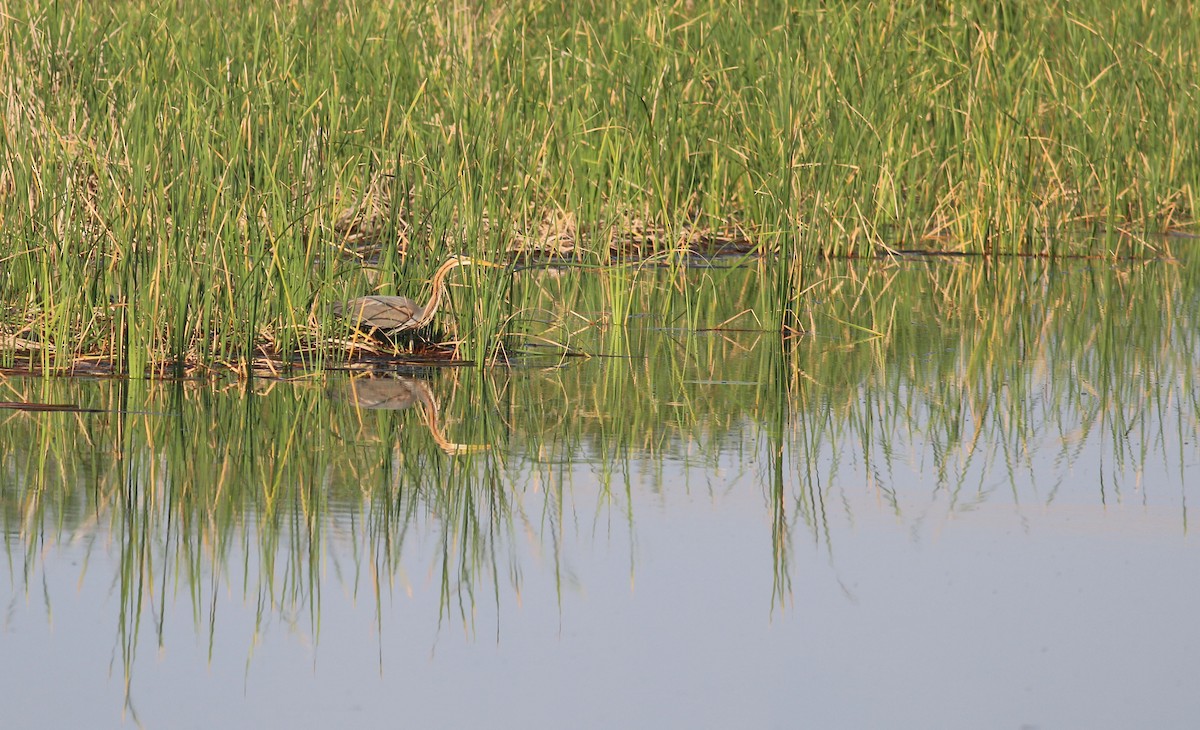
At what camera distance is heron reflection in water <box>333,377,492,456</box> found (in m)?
5.64

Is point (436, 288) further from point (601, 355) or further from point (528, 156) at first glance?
point (528, 156)

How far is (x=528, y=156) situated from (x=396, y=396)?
3176 millimetres

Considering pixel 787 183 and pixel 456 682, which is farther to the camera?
pixel 787 183

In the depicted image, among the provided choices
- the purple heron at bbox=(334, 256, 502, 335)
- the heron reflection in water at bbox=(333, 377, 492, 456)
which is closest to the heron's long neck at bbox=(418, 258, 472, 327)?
the purple heron at bbox=(334, 256, 502, 335)

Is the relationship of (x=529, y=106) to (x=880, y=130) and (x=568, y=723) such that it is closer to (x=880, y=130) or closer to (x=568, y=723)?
(x=880, y=130)

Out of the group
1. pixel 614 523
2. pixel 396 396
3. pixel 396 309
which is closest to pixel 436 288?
pixel 396 309

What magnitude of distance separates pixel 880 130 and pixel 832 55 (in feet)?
1.76

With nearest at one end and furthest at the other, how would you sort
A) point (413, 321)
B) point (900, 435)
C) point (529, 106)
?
point (900, 435), point (413, 321), point (529, 106)

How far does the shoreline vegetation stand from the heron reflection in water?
0.19 metres

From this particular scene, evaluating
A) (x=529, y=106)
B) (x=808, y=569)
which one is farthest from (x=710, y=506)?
(x=529, y=106)

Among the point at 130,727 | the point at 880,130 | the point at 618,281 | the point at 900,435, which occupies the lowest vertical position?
the point at 130,727

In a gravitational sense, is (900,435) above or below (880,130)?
below

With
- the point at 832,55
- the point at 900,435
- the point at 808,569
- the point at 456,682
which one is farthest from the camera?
the point at 832,55

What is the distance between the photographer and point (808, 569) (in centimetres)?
402
